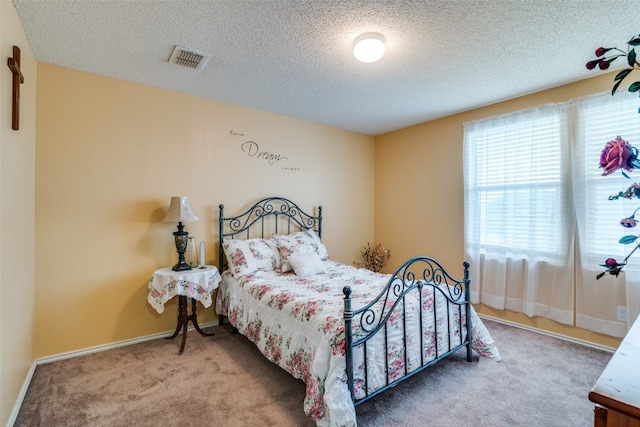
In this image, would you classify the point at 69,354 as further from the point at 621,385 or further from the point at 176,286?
the point at 621,385

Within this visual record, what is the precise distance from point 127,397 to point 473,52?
11.9ft

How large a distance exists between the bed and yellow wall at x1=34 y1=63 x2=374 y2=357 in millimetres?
558

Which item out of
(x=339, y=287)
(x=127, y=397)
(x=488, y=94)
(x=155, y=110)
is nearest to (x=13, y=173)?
(x=155, y=110)

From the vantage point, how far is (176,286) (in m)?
2.76

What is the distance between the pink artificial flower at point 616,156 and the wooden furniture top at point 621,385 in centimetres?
51

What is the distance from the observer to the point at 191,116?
3.32 metres

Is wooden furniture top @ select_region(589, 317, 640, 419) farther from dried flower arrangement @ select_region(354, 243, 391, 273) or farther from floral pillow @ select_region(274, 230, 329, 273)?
dried flower arrangement @ select_region(354, 243, 391, 273)

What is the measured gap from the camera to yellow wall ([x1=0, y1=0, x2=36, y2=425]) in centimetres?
172

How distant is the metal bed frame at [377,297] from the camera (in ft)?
6.11

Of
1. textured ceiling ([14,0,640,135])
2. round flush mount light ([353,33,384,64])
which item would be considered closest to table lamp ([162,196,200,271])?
textured ceiling ([14,0,640,135])

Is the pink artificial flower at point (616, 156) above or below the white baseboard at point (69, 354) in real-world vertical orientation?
above

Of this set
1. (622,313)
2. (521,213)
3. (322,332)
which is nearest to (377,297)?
(322,332)

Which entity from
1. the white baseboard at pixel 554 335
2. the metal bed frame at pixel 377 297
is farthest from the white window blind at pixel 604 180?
the metal bed frame at pixel 377 297

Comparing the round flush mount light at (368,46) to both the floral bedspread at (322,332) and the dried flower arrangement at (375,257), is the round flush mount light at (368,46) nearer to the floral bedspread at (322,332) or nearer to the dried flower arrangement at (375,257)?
the floral bedspread at (322,332)
